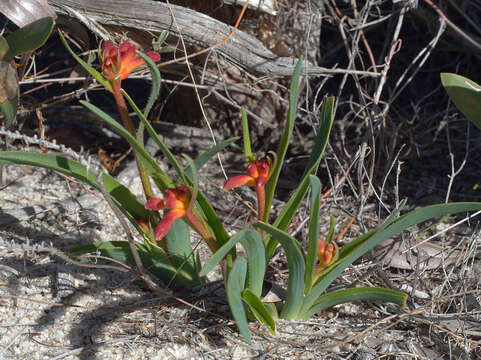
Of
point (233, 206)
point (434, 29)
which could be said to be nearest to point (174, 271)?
point (233, 206)

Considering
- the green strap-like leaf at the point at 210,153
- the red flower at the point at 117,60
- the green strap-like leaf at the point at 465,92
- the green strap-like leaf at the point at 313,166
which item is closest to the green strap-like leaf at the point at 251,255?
the green strap-like leaf at the point at 313,166

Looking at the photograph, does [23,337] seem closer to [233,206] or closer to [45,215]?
[45,215]

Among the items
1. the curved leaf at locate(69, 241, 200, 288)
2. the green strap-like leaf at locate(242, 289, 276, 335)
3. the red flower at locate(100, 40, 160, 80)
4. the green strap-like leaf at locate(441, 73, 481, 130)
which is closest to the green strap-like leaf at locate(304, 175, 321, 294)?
the green strap-like leaf at locate(242, 289, 276, 335)

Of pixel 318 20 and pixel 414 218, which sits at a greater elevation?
pixel 318 20

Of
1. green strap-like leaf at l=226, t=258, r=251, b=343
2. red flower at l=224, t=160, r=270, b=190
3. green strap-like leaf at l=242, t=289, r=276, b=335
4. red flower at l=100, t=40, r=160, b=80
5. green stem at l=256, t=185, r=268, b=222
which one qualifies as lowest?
green strap-like leaf at l=242, t=289, r=276, b=335

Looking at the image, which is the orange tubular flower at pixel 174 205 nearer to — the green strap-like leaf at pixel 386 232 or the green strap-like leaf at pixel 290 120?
the green strap-like leaf at pixel 290 120

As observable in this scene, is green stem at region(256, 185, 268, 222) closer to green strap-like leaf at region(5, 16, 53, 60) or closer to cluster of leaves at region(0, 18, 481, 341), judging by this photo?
cluster of leaves at region(0, 18, 481, 341)

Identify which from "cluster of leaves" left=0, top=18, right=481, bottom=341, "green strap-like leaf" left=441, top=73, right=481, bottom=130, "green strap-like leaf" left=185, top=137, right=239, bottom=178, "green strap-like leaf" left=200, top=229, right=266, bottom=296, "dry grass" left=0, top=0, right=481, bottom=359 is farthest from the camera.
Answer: "green strap-like leaf" left=441, top=73, right=481, bottom=130

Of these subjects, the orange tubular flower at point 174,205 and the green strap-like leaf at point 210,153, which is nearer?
the orange tubular flower at point 174,205
